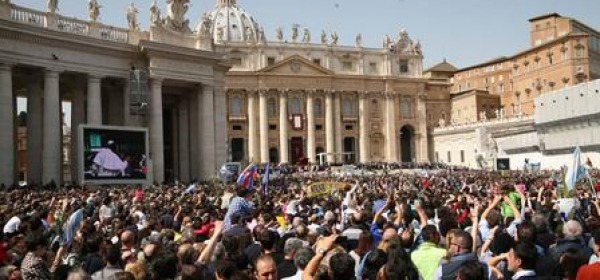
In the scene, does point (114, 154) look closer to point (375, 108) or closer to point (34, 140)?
point (34, 140)

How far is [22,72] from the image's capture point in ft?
113

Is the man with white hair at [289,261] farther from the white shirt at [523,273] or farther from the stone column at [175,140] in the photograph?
the stone column at [175,140]

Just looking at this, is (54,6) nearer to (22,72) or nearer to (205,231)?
(22,72)

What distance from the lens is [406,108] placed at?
104 meters

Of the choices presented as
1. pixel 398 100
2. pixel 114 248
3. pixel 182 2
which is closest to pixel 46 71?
pixel 182 2

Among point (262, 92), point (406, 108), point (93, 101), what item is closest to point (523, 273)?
point (93, 101)

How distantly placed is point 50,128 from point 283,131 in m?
63.1

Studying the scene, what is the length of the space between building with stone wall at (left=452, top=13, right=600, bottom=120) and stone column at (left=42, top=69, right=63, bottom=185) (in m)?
73.2

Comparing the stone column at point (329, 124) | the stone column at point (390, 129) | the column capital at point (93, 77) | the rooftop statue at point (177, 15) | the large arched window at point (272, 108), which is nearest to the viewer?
the column capital at point (93, 77)

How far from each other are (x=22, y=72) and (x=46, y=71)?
2164mm

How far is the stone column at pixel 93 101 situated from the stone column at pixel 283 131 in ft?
197

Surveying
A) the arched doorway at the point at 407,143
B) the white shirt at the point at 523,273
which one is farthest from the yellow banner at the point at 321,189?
the arched doorway at the point at 407,143

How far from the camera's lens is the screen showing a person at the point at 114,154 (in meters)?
30.2

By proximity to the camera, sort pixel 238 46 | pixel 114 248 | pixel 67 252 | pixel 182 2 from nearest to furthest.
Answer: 1. pixel 114 248
2. pixel 67 252
3. pixel 182 2
4. pixel 238 46
